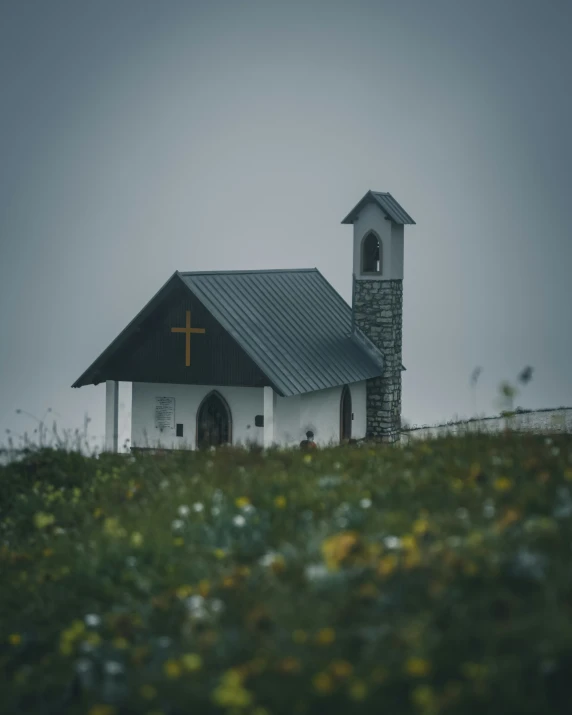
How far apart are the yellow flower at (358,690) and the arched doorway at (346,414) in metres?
22.8

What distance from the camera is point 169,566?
892cm

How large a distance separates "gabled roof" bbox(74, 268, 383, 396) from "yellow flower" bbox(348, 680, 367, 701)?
18792 mm

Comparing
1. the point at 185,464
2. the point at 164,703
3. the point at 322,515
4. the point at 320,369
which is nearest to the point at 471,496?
the point at 322,515

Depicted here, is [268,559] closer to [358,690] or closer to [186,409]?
[358,690]

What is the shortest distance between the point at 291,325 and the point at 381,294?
3633mm

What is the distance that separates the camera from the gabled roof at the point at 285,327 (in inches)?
1017

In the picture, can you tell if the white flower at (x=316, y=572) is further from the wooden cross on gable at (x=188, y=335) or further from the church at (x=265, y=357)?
the wooden cross on gable at (x=188, y=335)

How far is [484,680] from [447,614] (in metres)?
0.79

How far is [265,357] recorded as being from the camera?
25672 mm

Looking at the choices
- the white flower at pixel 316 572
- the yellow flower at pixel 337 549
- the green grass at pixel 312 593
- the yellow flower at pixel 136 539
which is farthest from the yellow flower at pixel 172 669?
the yellow flower at pixel 136 539

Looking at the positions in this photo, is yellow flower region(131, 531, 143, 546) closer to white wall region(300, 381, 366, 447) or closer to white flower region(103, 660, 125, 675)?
white flower region(103, 660, 125, 675)

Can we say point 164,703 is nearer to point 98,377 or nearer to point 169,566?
point 169,566

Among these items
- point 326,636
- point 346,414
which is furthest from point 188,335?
point 326,636

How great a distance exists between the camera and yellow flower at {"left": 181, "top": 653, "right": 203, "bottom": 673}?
6805mm
